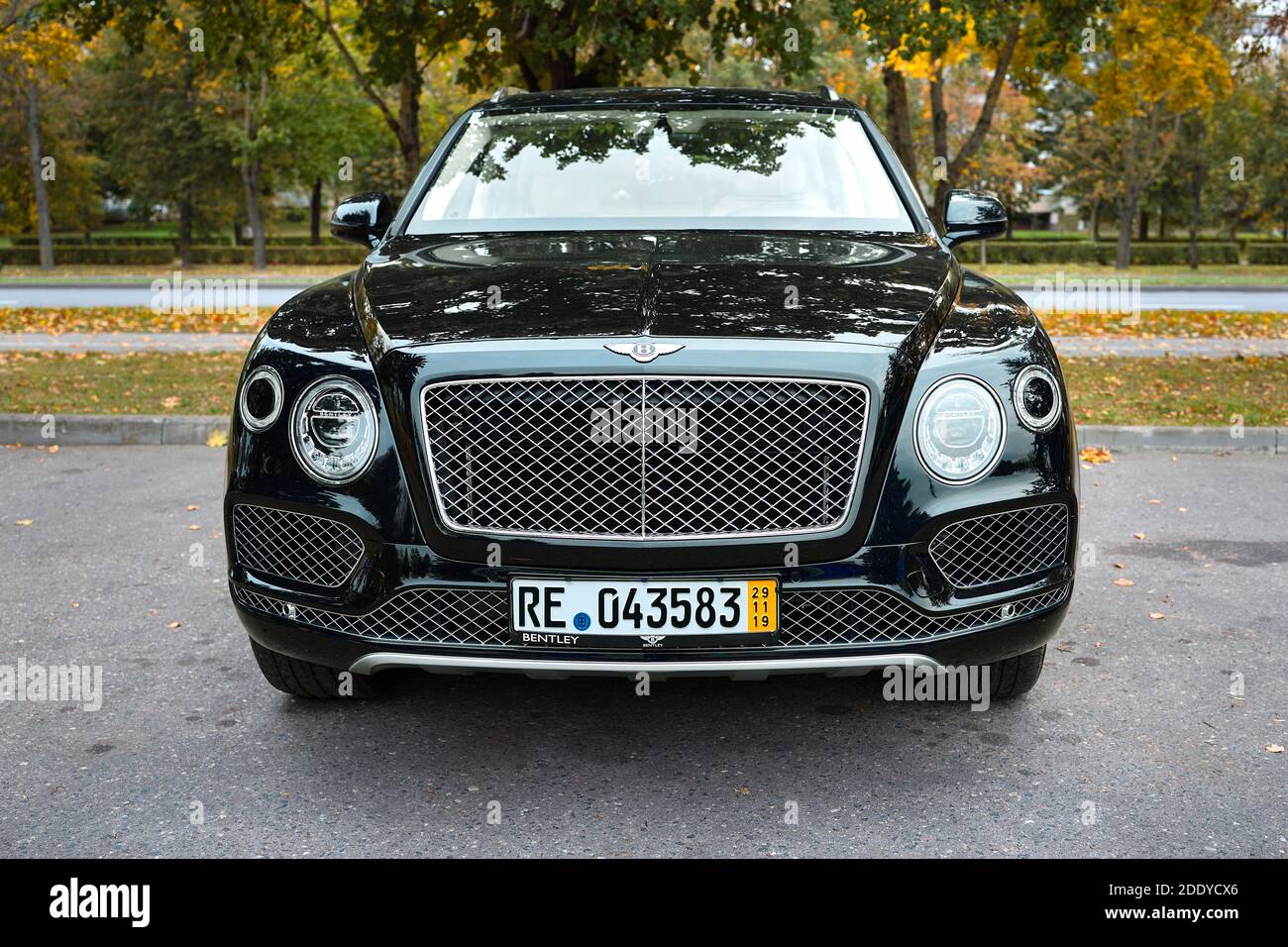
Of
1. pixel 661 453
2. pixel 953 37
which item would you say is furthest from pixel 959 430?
pixel 953 37

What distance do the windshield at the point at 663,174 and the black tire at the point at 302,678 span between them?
1.50 metres

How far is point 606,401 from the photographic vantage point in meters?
3.07

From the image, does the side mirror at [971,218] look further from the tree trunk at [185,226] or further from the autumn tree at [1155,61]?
the tree trunk at [185,226]

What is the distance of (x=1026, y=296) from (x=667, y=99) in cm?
1873

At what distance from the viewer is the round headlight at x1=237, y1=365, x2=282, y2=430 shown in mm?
3297

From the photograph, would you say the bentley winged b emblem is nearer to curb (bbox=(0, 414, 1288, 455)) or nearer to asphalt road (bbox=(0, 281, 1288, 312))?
curb (bbox=(0, 414, 1288, 455))

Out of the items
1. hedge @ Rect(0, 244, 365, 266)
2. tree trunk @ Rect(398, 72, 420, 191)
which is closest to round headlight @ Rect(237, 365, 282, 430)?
tree trunk @ Rect(398, 72, 420, 191)

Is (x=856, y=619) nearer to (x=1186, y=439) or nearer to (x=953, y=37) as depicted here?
(x=1186, y=439)

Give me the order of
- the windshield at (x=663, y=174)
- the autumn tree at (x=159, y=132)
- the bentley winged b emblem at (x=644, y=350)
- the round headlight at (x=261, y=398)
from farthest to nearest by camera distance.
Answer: the autumn tree at (x=159, y=132)
the windshield at (x=663, y=174)
the round headlight at (x=261, y=398)
the bentley winged b emblem at (x=644, y=350)

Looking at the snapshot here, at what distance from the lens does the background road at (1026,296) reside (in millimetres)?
21328

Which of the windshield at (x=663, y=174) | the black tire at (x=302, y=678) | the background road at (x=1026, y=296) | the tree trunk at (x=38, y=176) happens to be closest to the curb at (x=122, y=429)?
the windshield at (x=663, y=174)
